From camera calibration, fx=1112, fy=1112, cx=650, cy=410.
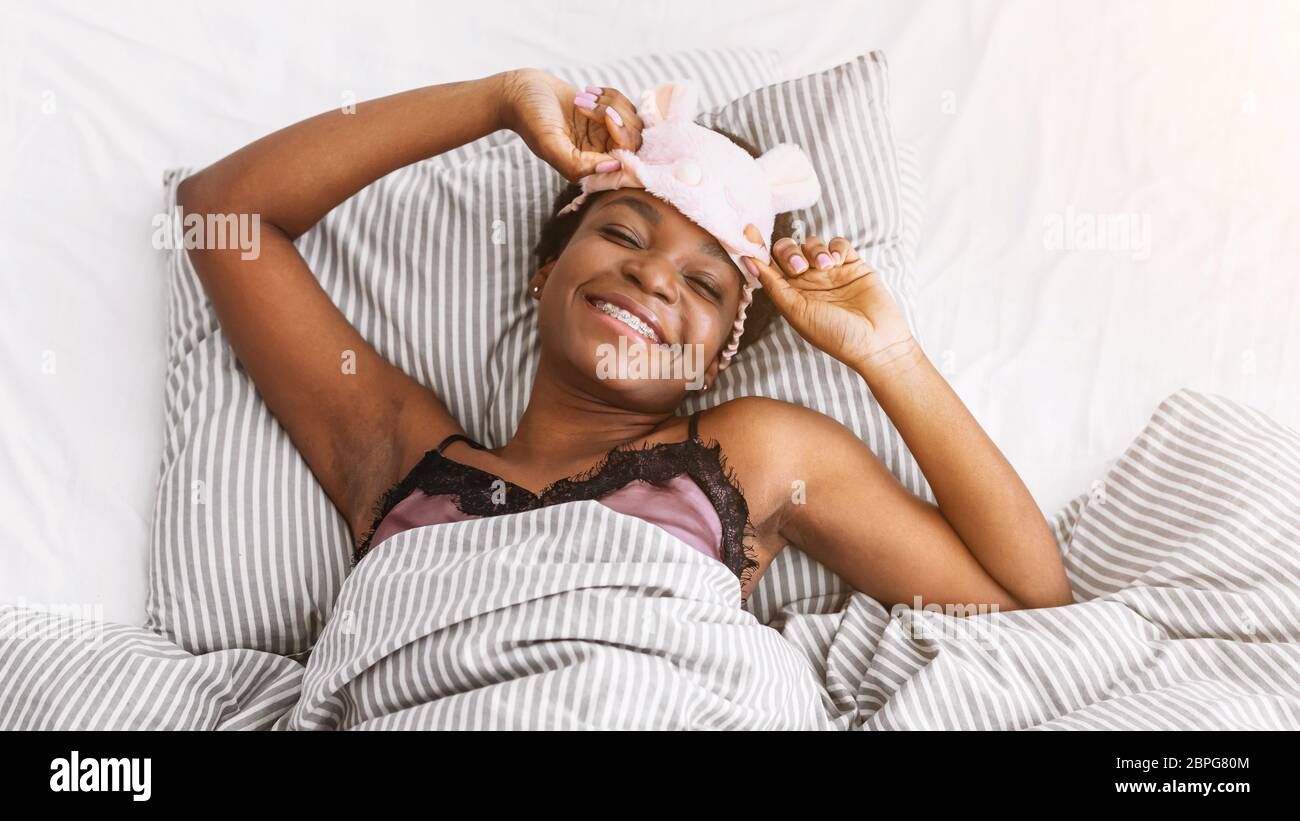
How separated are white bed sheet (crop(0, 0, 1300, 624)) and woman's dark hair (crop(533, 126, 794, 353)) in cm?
32

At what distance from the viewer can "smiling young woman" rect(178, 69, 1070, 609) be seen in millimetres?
1190

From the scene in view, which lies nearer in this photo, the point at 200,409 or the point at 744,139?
the point at 200,409

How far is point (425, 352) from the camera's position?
1.42 metres

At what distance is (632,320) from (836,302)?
0.25 m

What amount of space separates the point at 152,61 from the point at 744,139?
91cm

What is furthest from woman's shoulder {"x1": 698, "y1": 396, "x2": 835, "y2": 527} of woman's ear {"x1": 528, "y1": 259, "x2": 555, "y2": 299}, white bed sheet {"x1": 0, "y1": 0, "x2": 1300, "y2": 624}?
white bed sheet {"x1": 0, "y1": 0, "x2": 1300, "y2": 624}

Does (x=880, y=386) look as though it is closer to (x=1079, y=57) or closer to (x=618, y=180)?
(x=618, y=180)

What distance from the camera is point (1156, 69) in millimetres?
1811

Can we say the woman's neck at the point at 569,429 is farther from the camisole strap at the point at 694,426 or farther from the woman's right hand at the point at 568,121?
the woman's right hand at the point at 568,121

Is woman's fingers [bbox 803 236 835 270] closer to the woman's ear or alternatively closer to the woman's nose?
the woman's nose

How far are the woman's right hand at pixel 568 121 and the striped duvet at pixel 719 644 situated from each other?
0.43 metres

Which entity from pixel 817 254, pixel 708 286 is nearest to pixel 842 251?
pixel 817 254
